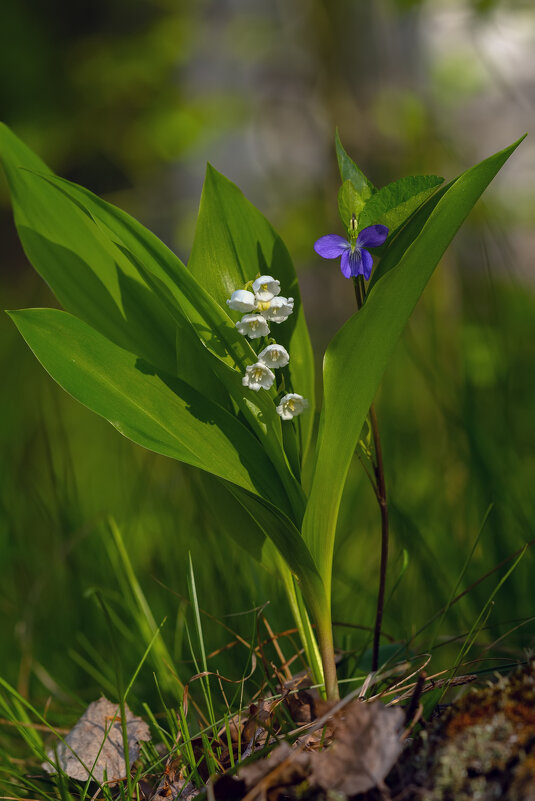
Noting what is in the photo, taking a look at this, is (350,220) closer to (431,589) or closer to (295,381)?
(295,381)

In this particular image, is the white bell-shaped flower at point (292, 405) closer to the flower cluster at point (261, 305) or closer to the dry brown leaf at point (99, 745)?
the flower cluster at point (261, 305)

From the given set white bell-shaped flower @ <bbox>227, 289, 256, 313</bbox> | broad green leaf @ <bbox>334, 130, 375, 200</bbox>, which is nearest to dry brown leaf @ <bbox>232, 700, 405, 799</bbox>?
white bell-shaped flower @ <bbox>227, 289, 256, 313</bbox>

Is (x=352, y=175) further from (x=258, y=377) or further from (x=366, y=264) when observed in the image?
(x=258, y=377)

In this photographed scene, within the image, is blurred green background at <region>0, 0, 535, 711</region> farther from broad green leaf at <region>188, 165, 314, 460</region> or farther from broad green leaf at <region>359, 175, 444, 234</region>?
broad green leaf at <region>359, 175, 444, 234</region>

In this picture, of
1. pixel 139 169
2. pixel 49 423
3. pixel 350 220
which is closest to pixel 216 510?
pixel 350 220

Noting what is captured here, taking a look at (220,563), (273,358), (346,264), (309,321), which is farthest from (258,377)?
(309,321)

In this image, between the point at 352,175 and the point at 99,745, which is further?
the point at 99,745

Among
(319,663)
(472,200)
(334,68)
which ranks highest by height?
(334,68)

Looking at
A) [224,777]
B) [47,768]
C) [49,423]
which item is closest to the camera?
[224,777]
